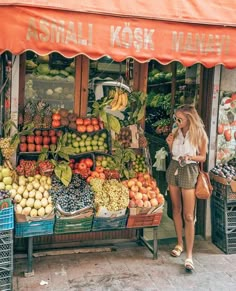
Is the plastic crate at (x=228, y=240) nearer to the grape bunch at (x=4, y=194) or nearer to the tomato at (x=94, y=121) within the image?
the tomato at (x=94, y=121)

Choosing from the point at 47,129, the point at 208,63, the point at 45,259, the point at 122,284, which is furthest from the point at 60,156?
the point at 208,63

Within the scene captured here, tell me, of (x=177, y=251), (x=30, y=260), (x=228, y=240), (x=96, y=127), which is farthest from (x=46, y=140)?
(x=228, y=240)

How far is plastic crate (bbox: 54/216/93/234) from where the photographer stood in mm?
4598

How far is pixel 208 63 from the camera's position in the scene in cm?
441

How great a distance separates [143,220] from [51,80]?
7.16 feet

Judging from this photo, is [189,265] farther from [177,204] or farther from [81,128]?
[81,128]

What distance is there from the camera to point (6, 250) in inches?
165

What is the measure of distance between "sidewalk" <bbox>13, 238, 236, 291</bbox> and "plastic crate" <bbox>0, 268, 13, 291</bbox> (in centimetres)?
13

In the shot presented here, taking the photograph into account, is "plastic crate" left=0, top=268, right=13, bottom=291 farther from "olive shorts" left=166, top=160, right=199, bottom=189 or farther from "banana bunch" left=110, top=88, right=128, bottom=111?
"banana bunch" left=110, top=88, right=128, bottom=111

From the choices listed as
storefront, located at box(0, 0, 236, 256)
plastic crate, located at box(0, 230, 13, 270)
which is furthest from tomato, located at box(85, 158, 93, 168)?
storefront, located at box(0, 0, 236, 256)

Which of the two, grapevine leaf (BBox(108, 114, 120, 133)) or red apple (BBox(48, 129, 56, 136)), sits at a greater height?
grapevine leaf (BBox(108, 114, 120, 133))

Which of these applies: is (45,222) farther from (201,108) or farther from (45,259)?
(201,108)

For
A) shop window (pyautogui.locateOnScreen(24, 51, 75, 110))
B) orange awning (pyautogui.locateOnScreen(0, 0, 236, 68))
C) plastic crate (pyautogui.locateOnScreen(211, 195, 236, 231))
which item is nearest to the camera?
orange awning (pyautogui.locateOnScreen(0, 0, 236, 68))

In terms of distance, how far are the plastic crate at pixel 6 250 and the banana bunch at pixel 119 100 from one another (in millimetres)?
2203
